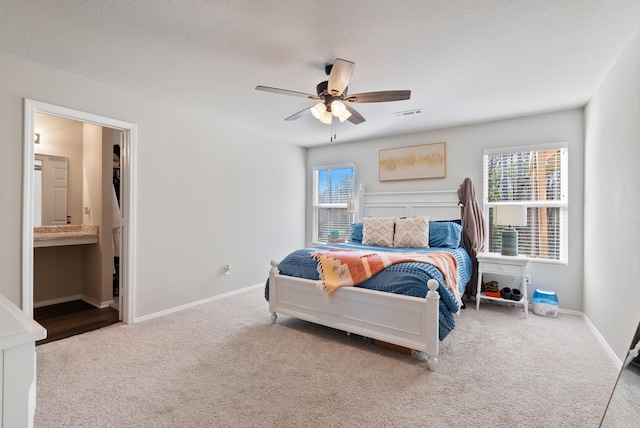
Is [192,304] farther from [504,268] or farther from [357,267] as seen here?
[504,268]

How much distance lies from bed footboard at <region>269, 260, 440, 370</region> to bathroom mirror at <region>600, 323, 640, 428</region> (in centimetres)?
95

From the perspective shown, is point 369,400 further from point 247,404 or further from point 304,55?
point 304,55

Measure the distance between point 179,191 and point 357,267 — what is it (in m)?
2.38

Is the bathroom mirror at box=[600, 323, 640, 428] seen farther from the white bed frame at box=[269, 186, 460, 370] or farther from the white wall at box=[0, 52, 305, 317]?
the white wall at box=[0, 52, 305, 317]

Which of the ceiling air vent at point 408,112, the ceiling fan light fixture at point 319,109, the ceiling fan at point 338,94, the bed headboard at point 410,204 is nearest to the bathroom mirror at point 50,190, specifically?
the ceiling fan at point 338,94

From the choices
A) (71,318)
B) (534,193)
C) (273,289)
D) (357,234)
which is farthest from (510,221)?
(71,318)

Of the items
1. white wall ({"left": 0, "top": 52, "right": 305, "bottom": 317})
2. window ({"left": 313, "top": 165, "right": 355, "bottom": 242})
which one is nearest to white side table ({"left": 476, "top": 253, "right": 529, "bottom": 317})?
window ({"left": 313, "top": 165, "right": 355, "bottom": 242})

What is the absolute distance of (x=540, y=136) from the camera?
3.81 meters

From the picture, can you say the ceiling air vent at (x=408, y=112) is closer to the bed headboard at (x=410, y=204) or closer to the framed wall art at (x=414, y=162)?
the framed wall art at (x=414, y=162)

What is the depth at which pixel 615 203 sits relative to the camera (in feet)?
8.41

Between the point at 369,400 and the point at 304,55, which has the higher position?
the point at 304,55

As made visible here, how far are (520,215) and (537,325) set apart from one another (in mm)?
1209

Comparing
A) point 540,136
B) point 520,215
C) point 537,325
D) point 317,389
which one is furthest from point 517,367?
point 540,136

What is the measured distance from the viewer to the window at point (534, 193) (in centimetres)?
374
